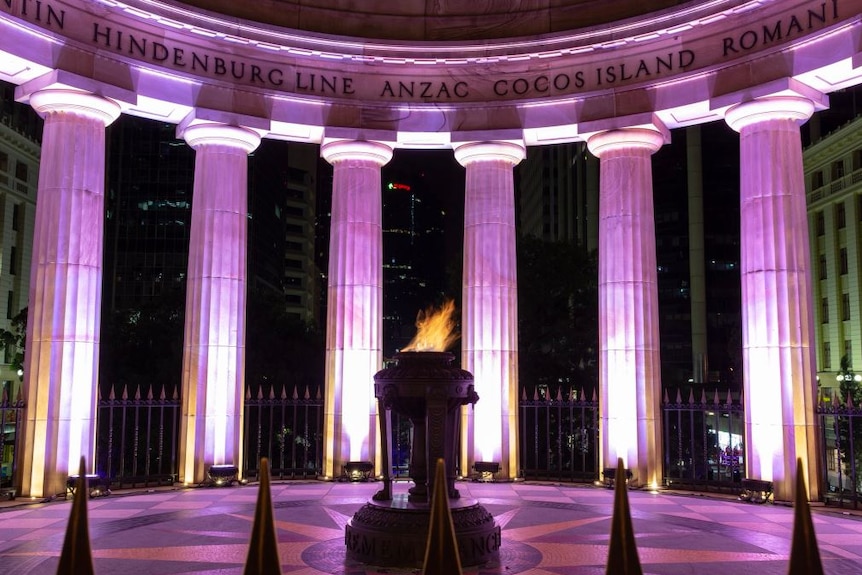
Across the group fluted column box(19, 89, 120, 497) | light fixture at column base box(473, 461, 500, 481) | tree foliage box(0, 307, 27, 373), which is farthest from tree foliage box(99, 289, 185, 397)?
light fixture at column base box(473, 461, 500, 481)

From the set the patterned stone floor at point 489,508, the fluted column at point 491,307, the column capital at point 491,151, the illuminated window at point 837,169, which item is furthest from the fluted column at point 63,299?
the illuminated window at point 837,169

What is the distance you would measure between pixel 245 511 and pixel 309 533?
12.9ft

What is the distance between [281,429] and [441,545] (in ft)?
119

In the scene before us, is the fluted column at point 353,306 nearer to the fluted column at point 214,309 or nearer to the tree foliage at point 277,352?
the fluted column at point 214,309

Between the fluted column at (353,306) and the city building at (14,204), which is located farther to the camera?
the city building at (14,204)

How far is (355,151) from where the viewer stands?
30.2 m

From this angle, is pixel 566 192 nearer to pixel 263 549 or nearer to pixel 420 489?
pixel 420 489

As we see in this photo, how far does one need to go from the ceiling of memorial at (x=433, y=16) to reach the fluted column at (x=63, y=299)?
7459 mm

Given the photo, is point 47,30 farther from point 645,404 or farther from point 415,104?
point 645,404

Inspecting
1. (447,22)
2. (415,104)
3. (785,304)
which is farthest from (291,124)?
(785,304)

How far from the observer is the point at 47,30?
2416 cm

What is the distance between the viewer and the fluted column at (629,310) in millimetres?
27875

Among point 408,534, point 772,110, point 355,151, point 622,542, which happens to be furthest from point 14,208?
point 622,542

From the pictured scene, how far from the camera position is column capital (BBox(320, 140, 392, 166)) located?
3013 cm
